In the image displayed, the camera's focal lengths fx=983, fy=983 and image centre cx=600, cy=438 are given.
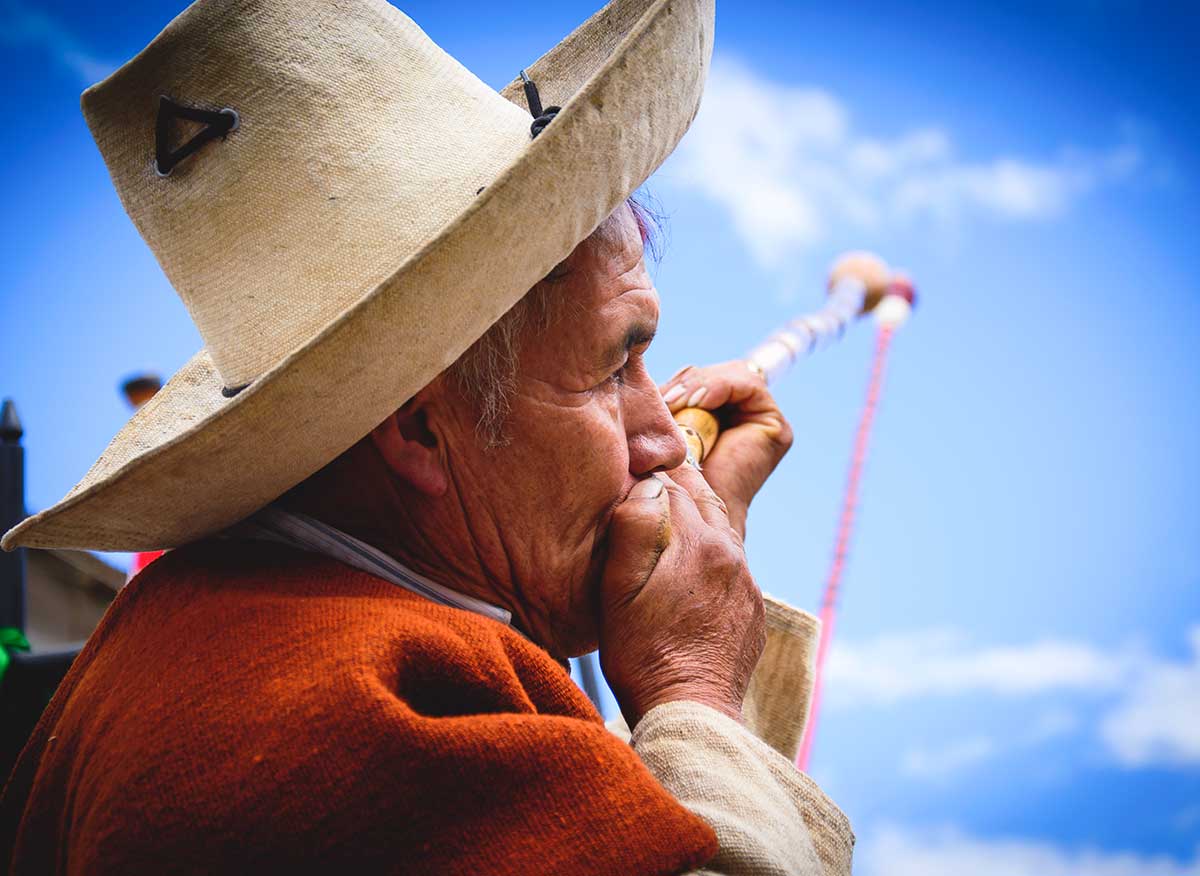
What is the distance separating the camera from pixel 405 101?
1.12 m

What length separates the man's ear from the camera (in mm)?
1184

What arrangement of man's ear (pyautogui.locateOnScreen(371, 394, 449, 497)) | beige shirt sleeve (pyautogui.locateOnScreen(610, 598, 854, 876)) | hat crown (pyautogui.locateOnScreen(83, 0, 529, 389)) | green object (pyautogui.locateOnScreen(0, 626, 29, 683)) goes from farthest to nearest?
1. green object (pyautogui.locateOnScreen(0, 626, 29, 683))
2. man's ear (pyautogui.locateOnScreen(371, 394, 449, 497))
3. hat crown (pyautogui.locateOnScreen(83, 0, 529, 389))
4. beige shirt sleeve (pyautogui.locateOnScreen(610, 598, 854, 876))

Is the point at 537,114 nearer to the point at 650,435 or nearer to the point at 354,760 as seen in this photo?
the point at 650,435

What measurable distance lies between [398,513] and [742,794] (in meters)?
0.53

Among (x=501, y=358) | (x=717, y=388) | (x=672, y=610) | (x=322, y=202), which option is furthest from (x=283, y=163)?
(x=717, y=388)

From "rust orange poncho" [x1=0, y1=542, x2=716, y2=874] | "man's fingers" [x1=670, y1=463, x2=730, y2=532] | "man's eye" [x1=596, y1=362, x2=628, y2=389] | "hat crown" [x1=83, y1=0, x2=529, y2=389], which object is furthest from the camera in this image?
"man's fingers" [x1=670, y1=463, x2=730, y2=532]

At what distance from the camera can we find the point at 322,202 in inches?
41.6

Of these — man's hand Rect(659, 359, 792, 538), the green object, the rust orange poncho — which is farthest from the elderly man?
the green object

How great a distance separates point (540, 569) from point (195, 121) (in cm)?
68


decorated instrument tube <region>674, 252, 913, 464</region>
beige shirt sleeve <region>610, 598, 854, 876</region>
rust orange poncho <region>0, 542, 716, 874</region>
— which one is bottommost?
rust orange poncho <region>0, 542, 716, 874</region>

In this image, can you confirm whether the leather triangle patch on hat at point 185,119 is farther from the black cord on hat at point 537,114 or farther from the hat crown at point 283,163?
the black cord on hat at point 537,114

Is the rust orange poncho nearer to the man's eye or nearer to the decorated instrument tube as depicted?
the man's eye

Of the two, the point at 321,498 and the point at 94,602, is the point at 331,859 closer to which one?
the point at 321,498

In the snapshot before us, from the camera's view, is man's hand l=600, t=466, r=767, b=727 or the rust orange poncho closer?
the rust orange poncho
